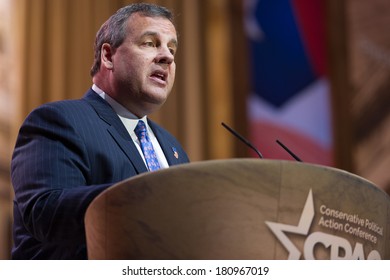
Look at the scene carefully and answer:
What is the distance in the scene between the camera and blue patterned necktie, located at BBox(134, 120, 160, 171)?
1.93m

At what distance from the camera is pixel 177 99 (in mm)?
4648

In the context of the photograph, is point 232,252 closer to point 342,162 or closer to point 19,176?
point 19,176

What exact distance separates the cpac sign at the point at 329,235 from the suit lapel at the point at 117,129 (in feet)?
1.65

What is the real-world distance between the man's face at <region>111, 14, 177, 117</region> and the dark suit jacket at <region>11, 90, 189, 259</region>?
108mm

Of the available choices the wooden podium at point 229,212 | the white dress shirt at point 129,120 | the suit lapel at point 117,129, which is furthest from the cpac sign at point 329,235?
the white dress shirt at point 129,120

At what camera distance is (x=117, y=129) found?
1.92 m

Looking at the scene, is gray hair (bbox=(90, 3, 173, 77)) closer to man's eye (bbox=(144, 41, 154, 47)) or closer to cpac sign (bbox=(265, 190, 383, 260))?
man's eye (bbox=(144, 41, 154, 47))

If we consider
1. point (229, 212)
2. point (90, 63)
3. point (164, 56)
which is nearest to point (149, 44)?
point (164, 56)

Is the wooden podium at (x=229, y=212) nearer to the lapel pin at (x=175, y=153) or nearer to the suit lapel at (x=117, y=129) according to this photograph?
the suit lapel at (x=117, y=129)

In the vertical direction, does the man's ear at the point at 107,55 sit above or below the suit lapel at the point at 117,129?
above

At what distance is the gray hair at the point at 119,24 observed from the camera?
82.0 inches

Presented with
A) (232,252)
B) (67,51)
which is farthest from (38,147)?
(67,51)

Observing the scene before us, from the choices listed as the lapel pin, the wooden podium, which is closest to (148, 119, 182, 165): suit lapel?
the lapel pin

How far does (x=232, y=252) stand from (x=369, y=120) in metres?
3.54
